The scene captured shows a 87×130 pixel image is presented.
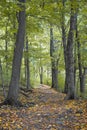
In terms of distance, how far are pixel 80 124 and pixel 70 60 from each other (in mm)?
6704

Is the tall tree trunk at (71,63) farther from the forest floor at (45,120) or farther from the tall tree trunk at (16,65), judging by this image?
the forest floor at (45,120)

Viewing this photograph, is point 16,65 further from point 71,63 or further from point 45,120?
point 45,120

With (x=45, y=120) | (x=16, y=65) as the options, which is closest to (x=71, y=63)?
(x=16, y=65)

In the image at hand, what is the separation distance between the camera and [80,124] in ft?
24.5

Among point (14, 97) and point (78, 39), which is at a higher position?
point (78, 39)

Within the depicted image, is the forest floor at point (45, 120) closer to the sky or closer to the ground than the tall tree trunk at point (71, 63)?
Answer: closer to the ground

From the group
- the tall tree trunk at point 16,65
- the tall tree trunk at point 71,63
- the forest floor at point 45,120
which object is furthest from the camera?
the tall tree trunk at point 71,63

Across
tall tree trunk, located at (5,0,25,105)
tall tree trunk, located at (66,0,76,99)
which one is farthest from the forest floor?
tall tree trunk, located at (66,0,76,99)

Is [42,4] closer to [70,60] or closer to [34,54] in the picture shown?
[70,60]

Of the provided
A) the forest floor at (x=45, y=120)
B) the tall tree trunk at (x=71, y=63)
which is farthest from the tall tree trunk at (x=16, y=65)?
the tall tree trunk at (x=71, y=63)

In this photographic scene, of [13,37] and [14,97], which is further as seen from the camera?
[13,37]

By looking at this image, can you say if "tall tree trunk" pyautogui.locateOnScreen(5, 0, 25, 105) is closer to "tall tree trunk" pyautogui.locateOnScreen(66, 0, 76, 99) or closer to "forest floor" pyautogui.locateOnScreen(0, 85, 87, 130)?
"forest floor" pyautogui.locateOnScreen(0, 85, 87, 130)

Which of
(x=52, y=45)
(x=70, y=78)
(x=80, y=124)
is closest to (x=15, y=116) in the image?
(x=80, y=124)

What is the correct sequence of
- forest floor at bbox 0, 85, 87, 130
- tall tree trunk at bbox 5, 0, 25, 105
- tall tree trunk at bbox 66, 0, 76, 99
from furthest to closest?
tall tree trunk at bbox 66, 0, 76, 99 → tall tree trunk at bbox 5, 0, 25, 105 → forest floor at bbox 0, 85, 87, 130
